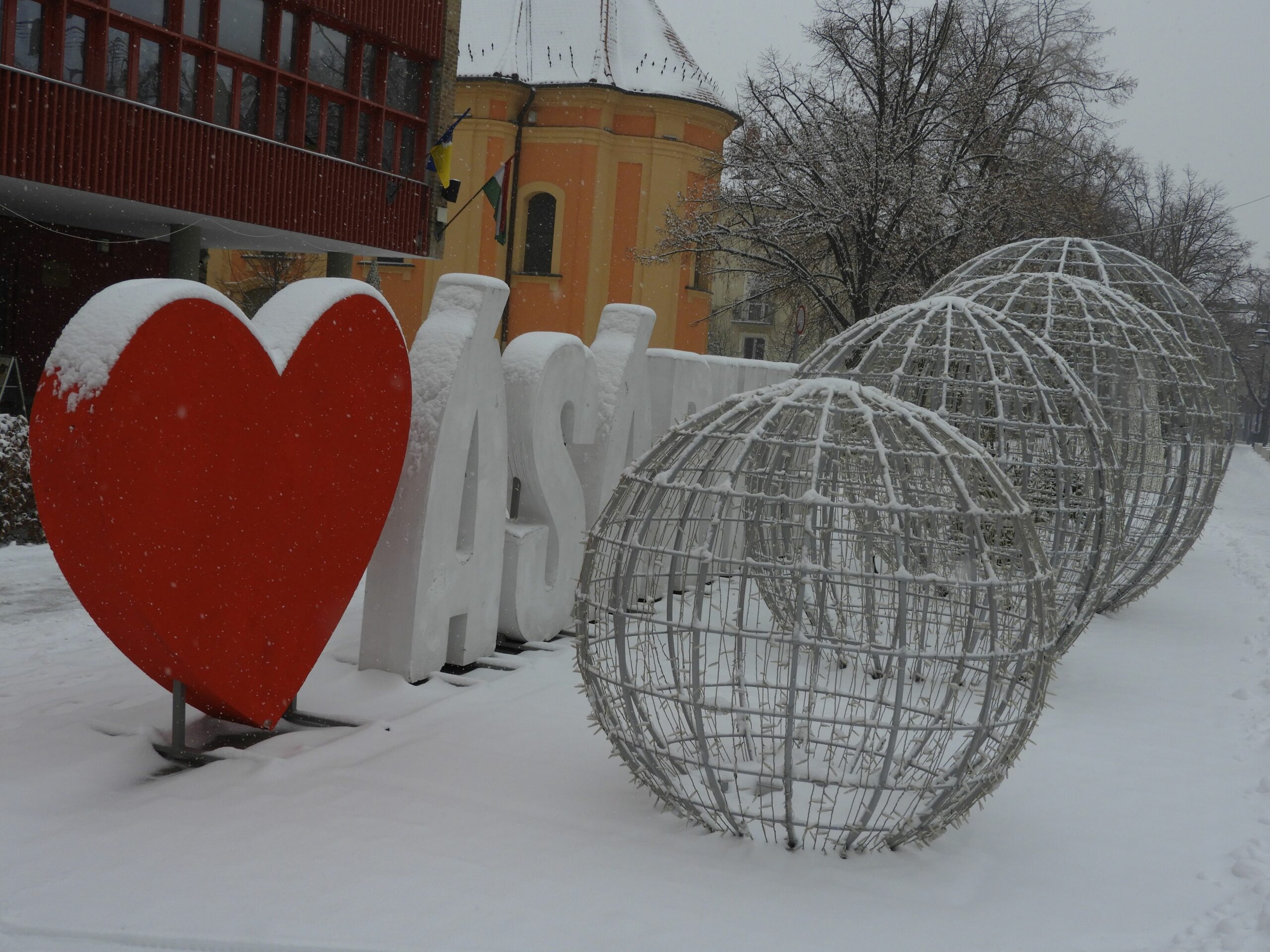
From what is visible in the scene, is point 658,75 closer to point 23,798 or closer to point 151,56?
point 151,56

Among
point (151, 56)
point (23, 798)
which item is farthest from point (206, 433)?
point (151, 56)

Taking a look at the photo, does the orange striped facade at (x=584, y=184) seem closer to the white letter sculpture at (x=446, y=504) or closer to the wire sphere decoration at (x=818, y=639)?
the white letter sculpture at (x=446, y=504)

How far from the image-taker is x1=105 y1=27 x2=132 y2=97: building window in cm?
1333

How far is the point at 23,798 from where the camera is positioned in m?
4.23

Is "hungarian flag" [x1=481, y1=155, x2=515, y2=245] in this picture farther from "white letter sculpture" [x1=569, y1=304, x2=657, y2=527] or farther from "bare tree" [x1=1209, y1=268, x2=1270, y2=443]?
"bare tree" [x1=1209, y1=268, x2=1270, y2=443]

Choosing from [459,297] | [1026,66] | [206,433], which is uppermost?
[1026,66]

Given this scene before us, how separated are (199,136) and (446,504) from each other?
397 inches

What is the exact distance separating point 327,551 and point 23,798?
157 centimetres

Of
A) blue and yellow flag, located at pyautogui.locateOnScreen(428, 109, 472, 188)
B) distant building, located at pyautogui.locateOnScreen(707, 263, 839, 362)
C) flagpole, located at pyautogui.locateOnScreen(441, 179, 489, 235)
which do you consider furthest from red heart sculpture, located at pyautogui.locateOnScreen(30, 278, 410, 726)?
distant building, located at pyautogui.locateOnScreen(707, 263, 839, 362)

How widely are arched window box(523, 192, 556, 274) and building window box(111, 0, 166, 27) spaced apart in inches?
554

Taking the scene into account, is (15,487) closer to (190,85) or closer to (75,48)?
(75,48)

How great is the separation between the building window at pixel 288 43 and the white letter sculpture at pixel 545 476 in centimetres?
1032

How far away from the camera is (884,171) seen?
16.7 meters

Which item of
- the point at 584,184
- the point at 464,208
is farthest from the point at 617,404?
the point at 584,184
